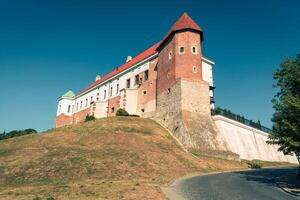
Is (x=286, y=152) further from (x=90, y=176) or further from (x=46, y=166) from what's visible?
(x=46, y=166)

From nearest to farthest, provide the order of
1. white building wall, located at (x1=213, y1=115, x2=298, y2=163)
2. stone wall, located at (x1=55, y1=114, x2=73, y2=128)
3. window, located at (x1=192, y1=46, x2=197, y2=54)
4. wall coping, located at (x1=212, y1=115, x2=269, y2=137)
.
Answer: white building wall, located at (x1=213, y1=115, x2=298, y2=163)
wall coping, located at (x1=212, y1=115, x2=269, y2=137)
window, located at (x1=192, y1=46, x2=197, y2=54)
stone wall, located at (x1=55, y1=114, x2=73, y2=128)

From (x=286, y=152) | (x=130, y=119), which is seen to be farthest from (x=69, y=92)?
(x=286, y=152)

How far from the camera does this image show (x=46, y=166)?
20906mm

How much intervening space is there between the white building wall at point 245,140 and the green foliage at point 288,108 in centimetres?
1827

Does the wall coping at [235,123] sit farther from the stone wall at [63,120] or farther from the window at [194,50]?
the stone wall at [63,120]

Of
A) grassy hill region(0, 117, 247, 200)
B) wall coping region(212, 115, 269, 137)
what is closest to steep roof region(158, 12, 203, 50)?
wall coping region(212, 115, 269, 137)

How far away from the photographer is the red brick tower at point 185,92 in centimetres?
3556

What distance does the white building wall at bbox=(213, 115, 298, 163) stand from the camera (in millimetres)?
38625

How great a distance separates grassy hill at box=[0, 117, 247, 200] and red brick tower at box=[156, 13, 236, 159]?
9.09 ft

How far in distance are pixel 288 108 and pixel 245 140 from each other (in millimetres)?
24644

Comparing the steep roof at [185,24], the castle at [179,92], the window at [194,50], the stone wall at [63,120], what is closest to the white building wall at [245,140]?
the castle at [179,92]

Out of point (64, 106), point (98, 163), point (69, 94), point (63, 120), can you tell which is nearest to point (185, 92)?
point (98, 163)

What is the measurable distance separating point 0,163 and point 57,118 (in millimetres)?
56674

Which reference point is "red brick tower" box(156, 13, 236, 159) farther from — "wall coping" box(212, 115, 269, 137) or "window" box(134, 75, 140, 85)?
"window" box(134, 75, 140, 85)
